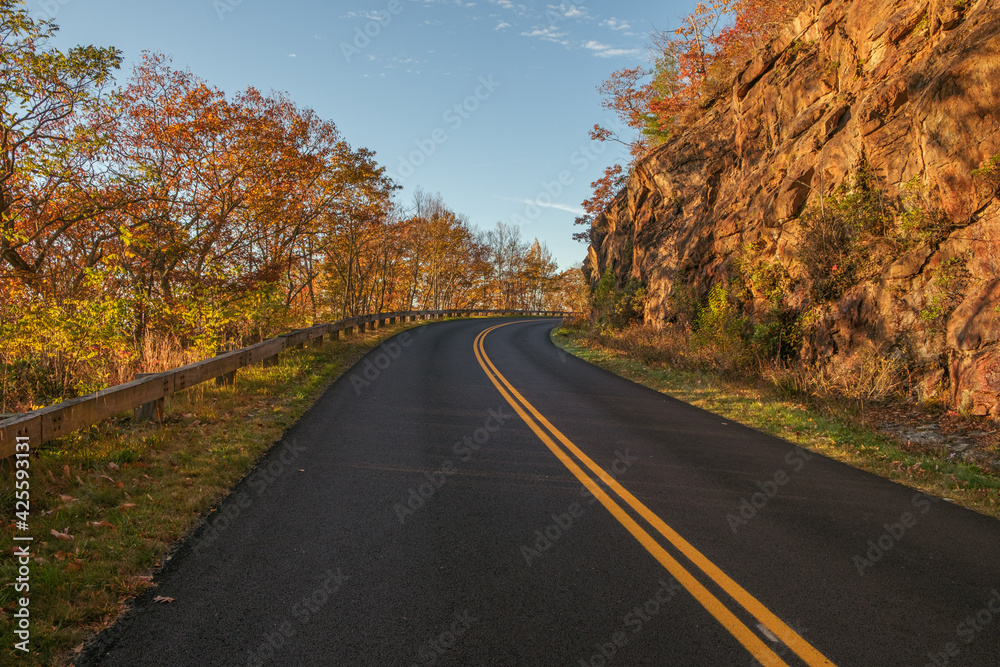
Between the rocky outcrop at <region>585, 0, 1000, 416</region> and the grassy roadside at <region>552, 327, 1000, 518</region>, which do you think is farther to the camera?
the rocky outcrop at <region>585, 0, 1000, 416</region>

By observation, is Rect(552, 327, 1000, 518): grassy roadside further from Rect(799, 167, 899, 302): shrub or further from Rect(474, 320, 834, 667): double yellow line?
Rect(474, 320, 834, 667): double yellow line

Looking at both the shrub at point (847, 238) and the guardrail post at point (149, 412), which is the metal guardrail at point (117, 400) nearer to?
the guardrail post at point (149, 412)

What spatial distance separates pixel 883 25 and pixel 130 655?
49.6ft

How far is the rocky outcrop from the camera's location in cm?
783

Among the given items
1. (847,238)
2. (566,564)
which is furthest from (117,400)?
(847,238)

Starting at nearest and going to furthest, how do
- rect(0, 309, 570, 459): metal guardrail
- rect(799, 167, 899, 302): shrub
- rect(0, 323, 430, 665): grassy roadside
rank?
rect(0, 323, 430, 665): grassy roadside, rect(0, 309, 570, 459): metal guardrail, rect(799, 167, 899, 302): shrub

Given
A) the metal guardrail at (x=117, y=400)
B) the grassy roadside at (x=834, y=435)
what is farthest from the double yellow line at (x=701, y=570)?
the metal guardrail at (x=117, y=400)

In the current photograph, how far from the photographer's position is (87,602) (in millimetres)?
3088

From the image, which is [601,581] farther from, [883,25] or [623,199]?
[623,199]

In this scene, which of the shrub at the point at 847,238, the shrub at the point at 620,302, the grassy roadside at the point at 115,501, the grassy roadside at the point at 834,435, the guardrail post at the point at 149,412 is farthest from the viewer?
the shrub at the point at 620,302

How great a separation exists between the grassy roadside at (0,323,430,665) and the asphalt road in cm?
23

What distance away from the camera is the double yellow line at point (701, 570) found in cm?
283

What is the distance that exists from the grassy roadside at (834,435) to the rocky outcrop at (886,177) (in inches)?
51.9

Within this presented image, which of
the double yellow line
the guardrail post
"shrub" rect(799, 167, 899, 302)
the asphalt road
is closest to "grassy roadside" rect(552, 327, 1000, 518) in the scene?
the asphalt road
